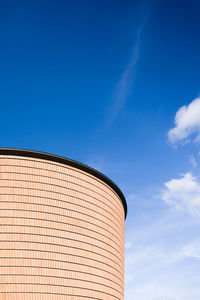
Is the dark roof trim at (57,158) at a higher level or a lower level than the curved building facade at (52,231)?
higher

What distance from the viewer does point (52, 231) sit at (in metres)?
41.3

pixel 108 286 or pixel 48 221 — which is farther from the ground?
pixel 48 221

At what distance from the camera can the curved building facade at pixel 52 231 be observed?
125ft

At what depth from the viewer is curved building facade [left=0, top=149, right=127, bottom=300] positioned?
38.1m

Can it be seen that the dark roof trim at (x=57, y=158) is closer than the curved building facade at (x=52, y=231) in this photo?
No

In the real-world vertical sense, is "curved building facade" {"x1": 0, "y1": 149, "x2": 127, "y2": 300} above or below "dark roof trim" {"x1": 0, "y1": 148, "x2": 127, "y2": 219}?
below

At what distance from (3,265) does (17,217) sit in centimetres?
577

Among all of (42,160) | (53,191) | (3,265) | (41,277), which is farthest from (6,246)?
(42,160)

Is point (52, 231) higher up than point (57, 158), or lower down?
lower down

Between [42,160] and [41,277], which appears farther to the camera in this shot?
[42,160]

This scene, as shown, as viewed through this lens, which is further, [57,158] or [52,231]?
[57,158]

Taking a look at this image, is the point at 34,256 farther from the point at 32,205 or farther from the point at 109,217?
the point at 109,217

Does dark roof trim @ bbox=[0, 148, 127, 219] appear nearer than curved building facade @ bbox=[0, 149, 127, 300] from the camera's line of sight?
No

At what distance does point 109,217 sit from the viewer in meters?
51.5
